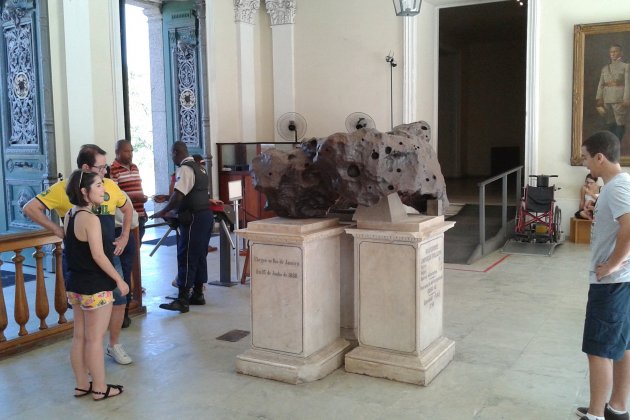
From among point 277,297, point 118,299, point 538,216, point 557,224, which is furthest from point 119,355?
point 557,224

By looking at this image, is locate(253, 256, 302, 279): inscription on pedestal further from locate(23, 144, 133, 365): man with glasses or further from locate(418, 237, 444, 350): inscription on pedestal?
locate(23, 144, 133, 365): man with glasses

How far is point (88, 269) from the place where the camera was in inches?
149

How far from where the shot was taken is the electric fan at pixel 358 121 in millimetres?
11477

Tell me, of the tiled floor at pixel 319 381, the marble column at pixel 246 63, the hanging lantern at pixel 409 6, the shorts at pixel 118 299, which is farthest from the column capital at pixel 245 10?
the shorts at pixel 118 299

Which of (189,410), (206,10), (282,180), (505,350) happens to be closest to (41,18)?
(206,10)

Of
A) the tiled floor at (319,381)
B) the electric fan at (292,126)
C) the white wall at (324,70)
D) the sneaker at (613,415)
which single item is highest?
the white wall at (324,70)

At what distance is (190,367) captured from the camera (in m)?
4.59

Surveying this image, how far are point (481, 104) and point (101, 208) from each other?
16565 millimetres

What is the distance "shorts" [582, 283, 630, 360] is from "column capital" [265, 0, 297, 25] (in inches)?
408

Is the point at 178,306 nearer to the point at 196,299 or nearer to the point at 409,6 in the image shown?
the point at 196,299

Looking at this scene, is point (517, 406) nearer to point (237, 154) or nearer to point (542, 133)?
point (542, 133)

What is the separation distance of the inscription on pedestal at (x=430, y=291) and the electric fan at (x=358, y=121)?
23.4 ft

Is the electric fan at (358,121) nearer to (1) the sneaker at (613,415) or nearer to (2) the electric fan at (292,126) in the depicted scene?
(2) the electric fan at (292,126)

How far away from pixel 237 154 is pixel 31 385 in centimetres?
759
